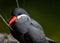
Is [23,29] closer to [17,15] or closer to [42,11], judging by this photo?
[17,15]

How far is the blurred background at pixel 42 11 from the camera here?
8.90 feet

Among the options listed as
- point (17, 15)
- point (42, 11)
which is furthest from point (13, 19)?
point (42, 11)

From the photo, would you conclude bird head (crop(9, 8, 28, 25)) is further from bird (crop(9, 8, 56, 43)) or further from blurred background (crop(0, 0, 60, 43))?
blurred background (crop(0, 0, 60, 43))

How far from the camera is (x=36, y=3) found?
2.77m

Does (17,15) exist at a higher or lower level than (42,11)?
Result: lower

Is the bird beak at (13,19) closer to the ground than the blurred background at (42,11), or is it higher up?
closer to the ground

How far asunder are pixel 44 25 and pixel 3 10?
52 cm

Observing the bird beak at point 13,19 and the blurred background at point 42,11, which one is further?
the blurred background at point 42,11

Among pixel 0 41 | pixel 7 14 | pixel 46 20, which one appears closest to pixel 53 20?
pixel 46 20

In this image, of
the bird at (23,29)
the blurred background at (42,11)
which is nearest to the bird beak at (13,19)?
the bird at (23,29)

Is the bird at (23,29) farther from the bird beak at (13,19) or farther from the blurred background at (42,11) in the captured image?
the blurred background at (42,11)

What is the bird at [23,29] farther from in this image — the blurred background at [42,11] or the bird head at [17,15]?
the blurred background at [42,11]

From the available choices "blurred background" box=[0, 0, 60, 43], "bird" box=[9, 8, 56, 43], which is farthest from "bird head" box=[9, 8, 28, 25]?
"blurred background" box=[0, 0, 60, 43]

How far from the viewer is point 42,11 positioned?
2.75 m
